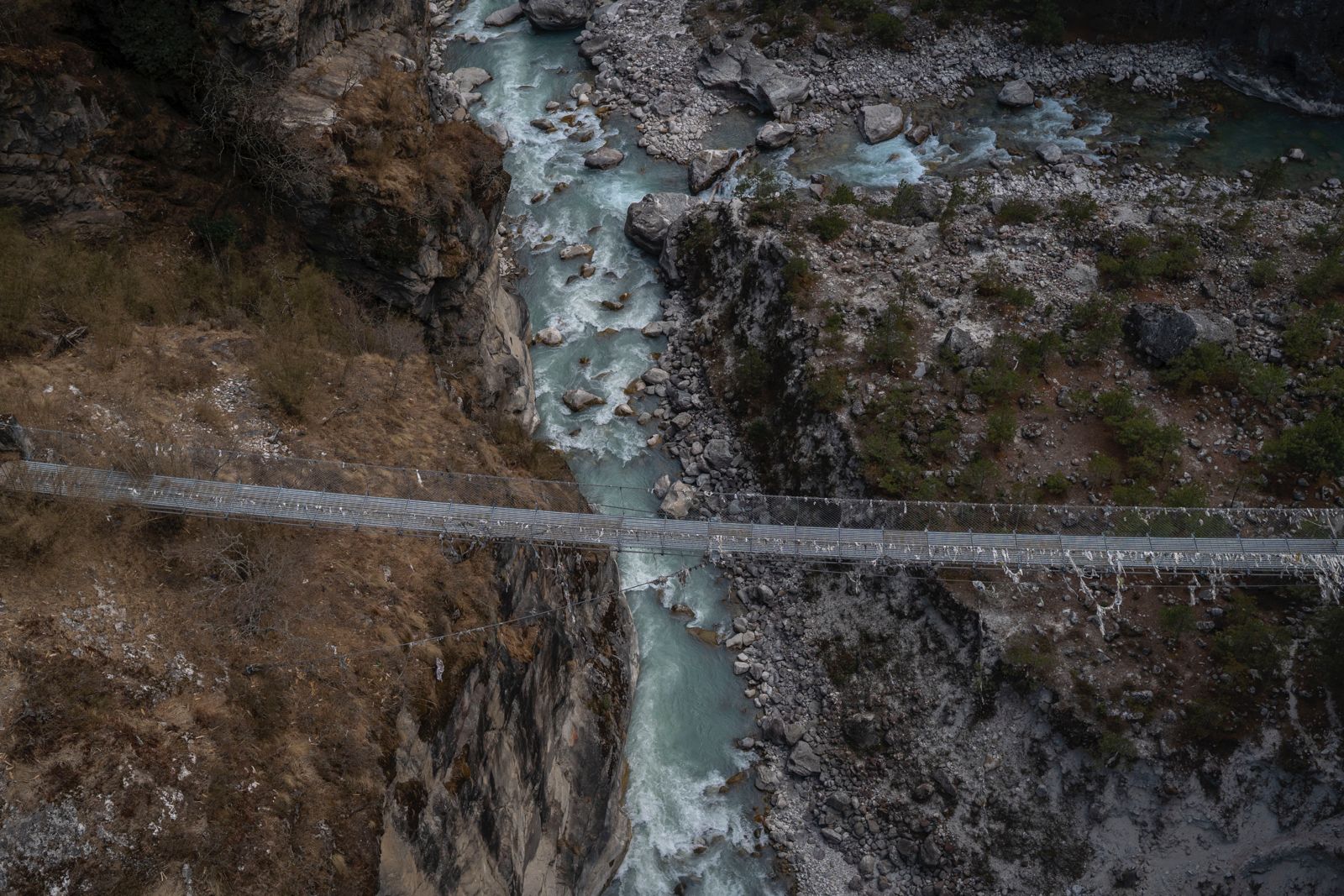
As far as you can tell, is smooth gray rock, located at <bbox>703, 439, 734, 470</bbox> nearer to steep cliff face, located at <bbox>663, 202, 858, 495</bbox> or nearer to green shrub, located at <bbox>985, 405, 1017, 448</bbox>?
steep cliff face, located at <bbox>663, 202, 858, 495</bbox>

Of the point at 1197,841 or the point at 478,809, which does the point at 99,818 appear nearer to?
the point at 478,809

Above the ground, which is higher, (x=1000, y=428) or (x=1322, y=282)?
(x=1322, y=282)

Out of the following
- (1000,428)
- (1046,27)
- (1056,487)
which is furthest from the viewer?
(1046,27)

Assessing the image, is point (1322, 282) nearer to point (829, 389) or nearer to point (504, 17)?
point (829, 389)

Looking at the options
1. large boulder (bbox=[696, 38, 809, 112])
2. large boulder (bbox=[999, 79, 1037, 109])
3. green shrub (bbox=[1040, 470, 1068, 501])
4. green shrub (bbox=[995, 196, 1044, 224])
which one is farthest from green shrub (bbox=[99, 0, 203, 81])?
large boulder (bbox=[999, 79, 1037, 109])

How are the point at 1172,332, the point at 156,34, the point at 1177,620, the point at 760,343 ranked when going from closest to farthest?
the point at 156,34 < the point at 1177,620 < the point at 1172,332 < the point at 760,343

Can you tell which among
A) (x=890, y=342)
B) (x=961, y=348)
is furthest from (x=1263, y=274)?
(x=890, y=342)
